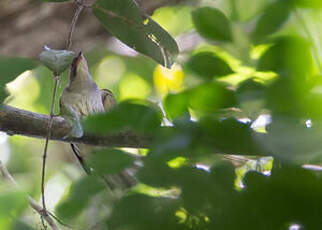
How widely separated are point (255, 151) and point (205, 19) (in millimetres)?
194

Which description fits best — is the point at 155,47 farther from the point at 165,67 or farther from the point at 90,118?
the point at 90,118

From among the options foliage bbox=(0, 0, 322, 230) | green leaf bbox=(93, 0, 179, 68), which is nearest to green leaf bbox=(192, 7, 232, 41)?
foliage bbox=(0, 0, 322, 230)

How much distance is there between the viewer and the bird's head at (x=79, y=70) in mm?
2574

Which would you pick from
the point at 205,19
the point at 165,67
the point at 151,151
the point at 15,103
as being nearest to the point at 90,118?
the point at 151,151

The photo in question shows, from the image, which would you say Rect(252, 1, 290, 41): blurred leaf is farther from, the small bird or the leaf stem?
the small bird

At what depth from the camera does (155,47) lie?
139 cm

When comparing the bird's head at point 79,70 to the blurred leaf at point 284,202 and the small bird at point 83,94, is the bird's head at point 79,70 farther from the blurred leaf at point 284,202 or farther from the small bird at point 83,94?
the blurred leaf at point 284,202

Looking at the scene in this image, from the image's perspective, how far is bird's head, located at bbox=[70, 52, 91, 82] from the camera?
8.45 ft

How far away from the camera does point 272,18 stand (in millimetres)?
679

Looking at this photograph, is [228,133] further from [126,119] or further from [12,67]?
[12,67]

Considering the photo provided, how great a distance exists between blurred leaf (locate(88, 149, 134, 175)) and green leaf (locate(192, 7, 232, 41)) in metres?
0.21

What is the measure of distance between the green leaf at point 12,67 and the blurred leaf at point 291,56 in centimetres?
44

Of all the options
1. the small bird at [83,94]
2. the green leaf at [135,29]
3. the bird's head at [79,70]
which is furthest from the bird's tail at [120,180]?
the bird's head at [79,70]

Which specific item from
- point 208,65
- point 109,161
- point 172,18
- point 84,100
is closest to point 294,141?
point 208,65
